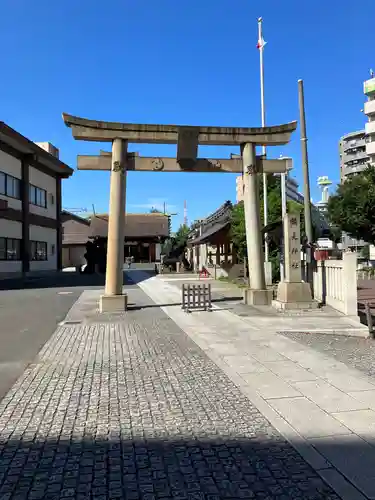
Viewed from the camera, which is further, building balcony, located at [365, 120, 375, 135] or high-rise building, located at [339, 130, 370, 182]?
high-rise building, located at [339, 130, 370, 182]

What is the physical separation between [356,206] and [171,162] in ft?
87.0

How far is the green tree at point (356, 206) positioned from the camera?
35438mm

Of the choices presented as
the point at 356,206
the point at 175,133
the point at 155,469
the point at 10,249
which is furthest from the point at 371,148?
the point at 155,469

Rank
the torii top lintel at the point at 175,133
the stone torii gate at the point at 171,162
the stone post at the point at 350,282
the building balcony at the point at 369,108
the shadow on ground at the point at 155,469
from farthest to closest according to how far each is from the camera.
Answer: the building balcony at the point at 369,108, the stone torii gate at the point at 171,162, the torii top lintel at the point at 175,133, the stone post at the point at 350,282, the shadow on ground at the point at 155,469

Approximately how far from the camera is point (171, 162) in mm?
14430

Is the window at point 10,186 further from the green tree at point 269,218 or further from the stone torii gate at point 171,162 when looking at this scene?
the stone torii gate at point 171,162

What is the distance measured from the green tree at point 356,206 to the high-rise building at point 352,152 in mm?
50993

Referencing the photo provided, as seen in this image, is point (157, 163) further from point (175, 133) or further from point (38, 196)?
point (38, 196)

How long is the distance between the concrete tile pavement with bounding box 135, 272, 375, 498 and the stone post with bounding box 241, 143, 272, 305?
461 centimetres

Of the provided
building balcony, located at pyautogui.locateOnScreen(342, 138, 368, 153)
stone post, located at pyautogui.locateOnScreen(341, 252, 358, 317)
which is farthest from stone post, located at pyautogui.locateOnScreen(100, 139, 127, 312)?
building balcony, located at pyautogui.locateOnScreen(342, 138, 368, 153)

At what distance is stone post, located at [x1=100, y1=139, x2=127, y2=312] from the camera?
1372cm

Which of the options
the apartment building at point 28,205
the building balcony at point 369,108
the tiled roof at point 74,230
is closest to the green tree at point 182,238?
the tiled roof at point 74,230

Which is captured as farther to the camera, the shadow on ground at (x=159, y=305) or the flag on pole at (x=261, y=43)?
the flag on pole at (x=261, y=43)

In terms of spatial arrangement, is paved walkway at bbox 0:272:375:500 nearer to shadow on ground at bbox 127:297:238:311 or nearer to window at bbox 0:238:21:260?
shadow on ground at bbox 127:297:238:311
